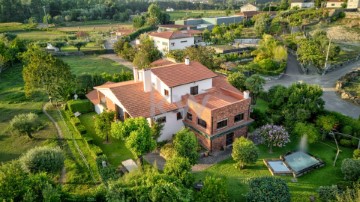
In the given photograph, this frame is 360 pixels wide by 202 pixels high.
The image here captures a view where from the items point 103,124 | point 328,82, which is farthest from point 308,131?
point 328,82

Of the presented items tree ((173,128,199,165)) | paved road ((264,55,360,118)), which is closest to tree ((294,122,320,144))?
paved road ((264,55,360,118))

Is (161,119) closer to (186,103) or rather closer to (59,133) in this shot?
(186,103)

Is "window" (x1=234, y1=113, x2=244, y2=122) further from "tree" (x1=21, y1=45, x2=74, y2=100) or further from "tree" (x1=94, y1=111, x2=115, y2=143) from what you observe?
"tree" (x1=21, y1=45, x2=74, y2=100)

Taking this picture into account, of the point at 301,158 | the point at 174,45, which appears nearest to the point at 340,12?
the point at 174,45

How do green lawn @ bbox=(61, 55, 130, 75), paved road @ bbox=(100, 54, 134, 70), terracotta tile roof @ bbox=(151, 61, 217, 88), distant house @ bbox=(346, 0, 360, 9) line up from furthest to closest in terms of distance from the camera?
1. distant house @ bbox=(346, 0, 360, 9)
2. paved road @ bbox=(100, 54, 134, 70)
3. green lawn @ bbox=(61, 55, 130, 75)
4. terracotta tile roof @ bbox=(151, 61, 217, 88)

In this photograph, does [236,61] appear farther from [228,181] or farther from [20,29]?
[20,29]
